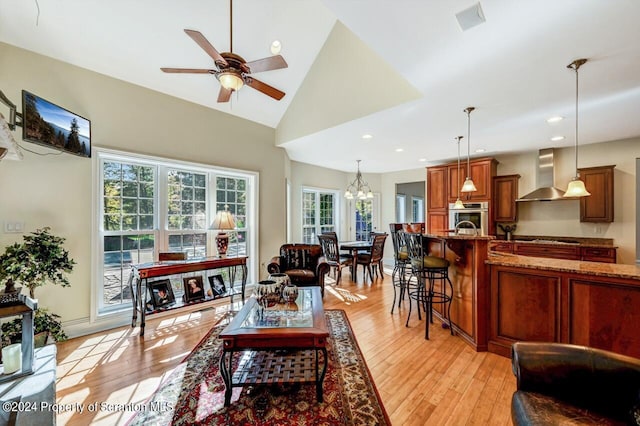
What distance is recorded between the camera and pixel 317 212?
6.99 meters

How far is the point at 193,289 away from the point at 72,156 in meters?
2.11

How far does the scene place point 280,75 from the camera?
3.93 m

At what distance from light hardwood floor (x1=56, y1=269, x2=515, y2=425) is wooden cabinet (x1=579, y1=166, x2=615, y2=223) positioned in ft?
12.1

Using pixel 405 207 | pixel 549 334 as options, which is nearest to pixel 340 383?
pixel 549 334

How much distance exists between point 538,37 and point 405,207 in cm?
658

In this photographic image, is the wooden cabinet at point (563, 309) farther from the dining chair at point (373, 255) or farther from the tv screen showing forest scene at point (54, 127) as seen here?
the tv screen showing forest scene at point (54, 127)

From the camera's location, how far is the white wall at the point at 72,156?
8.66 feet

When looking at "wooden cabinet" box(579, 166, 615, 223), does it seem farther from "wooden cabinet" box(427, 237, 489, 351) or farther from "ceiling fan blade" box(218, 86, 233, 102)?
"ceiling fan blade" box(218, 86, 233, 102)

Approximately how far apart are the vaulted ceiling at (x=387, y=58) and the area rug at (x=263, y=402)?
287 centimetres

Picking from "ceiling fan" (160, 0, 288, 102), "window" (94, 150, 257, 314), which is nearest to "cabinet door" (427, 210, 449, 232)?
"window" (94, 150, 257, 314)

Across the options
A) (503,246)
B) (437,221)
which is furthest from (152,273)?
(503,246)

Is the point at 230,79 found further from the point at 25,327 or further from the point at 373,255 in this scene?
the point at 373,255

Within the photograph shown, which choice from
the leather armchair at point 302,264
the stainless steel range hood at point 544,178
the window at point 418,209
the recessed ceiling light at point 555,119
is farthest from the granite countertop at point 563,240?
the window at point 418,209

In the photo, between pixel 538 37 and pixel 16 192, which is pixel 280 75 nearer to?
pixel 538 37
